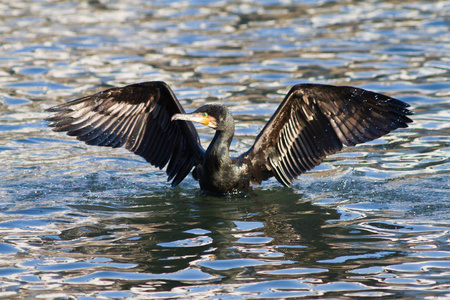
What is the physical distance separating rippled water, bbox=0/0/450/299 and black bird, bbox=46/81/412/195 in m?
0.35

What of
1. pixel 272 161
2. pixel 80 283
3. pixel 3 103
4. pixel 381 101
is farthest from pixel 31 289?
pixel 3 103

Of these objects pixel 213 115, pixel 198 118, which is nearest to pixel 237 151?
pixel 213 115

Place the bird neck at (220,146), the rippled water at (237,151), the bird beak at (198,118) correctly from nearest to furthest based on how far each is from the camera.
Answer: the rippled water at (237,151)
the bird beak at (198,118)
the bird neck at (220,146)

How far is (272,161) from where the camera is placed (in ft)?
26.7

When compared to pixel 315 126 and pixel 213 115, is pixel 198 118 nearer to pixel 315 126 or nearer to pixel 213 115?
pixel 213 115

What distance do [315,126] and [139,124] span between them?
1999 mm

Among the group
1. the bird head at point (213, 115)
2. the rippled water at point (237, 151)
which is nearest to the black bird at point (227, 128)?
the bird head at point (213, 115)

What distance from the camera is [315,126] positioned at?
7.95 m

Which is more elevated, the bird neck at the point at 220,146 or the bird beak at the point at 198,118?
the bird beak at the point at 198,118

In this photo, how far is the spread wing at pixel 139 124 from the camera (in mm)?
7562

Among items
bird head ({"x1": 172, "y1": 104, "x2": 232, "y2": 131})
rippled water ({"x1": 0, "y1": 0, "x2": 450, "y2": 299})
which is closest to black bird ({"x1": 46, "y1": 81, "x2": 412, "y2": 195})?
bird head ({"x1": 172, "y1": 104, "x2": 232, "y2": 131})

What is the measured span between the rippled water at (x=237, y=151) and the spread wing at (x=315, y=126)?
0.43 meters

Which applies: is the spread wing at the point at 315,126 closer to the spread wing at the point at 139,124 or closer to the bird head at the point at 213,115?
the bird head at the point at 213,115

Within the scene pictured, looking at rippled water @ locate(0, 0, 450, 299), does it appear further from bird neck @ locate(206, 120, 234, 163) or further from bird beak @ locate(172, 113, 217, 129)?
bird beak @ locate(172, 113, 217, 129)
